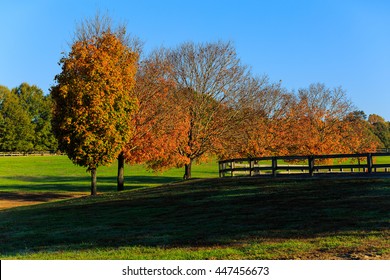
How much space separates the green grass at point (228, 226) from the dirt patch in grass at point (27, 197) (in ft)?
56.6

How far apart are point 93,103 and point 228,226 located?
65.5 ft

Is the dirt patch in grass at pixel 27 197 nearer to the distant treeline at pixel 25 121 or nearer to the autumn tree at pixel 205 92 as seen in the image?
the autumn tree at pixel 205 92

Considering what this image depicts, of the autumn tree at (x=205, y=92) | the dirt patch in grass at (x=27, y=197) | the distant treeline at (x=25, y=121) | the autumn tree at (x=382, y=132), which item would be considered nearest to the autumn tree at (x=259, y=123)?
the autumn tree at (x=205, y=92)

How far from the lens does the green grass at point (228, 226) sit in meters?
10.2

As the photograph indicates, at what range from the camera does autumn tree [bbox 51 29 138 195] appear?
3133 cm

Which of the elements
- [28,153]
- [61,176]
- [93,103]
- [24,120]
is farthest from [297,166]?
[28,153]

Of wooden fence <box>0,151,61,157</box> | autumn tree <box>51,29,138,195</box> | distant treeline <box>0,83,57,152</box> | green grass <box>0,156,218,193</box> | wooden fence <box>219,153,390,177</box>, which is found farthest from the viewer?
wooden fence <box>0,151,61,157</box>

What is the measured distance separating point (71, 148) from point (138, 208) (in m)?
13.4

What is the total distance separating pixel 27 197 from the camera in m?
43.5

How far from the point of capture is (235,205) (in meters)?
18.1

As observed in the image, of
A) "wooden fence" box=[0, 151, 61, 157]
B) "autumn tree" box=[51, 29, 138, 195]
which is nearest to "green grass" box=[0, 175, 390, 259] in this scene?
"autumn tree" box=[51, 29, 138, 195]

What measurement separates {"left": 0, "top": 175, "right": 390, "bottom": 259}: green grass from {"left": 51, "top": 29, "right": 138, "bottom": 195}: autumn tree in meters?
9.12

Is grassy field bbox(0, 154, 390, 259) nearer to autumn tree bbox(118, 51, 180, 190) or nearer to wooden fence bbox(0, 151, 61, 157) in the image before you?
autumn tree bbox(118, 51, 180, 190)

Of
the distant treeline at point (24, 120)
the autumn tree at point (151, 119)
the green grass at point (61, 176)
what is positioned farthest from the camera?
the distant treeline at point (24, 120)
